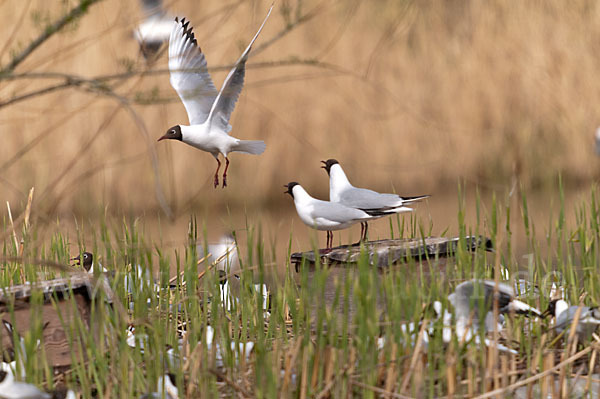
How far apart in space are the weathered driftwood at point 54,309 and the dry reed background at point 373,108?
2149mm

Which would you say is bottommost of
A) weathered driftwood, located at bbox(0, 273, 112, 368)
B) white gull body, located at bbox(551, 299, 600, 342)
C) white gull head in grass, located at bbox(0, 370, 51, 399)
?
white gull head in grass, located at bbox(0, 370, 51, 399)

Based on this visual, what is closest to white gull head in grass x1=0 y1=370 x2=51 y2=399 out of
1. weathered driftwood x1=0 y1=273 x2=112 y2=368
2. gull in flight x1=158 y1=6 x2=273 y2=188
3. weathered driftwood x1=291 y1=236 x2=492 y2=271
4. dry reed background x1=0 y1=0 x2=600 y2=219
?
weathered driftwood x1=0 y1=273 x2=112 y2=368

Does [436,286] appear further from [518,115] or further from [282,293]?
[518,115]

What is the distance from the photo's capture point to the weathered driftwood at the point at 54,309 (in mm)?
1828

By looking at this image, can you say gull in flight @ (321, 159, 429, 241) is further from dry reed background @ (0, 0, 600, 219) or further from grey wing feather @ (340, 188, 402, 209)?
dry reed background @ (0, 0, 600, 219)

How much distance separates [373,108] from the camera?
514 cm

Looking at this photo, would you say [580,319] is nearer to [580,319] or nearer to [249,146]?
[580,319]

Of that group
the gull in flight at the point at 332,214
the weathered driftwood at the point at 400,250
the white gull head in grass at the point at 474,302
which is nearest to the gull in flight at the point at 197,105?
the gull in flight at the point at 332,214

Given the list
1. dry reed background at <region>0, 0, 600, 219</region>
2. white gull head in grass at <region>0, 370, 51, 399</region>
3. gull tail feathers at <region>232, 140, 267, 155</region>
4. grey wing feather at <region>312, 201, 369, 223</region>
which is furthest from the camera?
dry reed background at <region>0, 0, 600, 219</region>

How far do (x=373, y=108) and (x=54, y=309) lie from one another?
137 inches

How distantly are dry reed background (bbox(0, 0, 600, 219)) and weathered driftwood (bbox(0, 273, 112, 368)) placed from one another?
2.15 meters

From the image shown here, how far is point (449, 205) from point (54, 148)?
7.26ft

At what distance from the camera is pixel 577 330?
6.03 feet

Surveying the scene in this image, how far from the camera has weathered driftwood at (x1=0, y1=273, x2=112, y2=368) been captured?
72.0 inches
